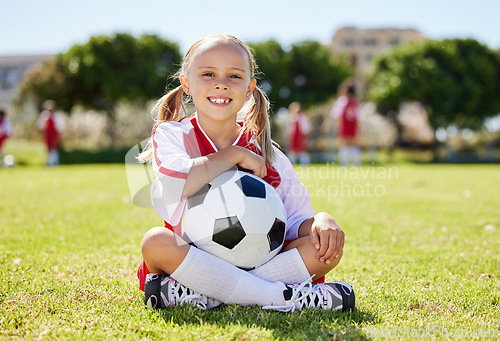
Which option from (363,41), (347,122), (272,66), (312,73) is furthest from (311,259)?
(363,41)

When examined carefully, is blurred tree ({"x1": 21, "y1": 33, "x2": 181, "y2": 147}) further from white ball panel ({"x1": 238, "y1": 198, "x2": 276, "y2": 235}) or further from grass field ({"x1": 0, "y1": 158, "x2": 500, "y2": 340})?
white ball panel ({"x1": 238, "y1": 198, "x2": 276, "y2": 235})

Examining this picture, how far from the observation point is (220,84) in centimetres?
222

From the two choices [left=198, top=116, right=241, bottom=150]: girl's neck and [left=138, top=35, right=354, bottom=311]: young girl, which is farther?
[left=198, top=116, right=241, bottom=150]: girl's neck

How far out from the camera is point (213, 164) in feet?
6.75

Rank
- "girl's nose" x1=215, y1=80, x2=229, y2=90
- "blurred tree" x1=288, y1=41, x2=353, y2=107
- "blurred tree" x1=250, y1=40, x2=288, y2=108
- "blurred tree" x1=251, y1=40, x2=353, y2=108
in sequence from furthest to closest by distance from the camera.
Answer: "blurred tree" x1=288, y1=41, x2=353, y2=107, "blurred tree" x1=251, y1=40, x2=353, y2=108, "blurred tree" x1=250, y1=40, x2=288, y2=108, "girl's nose" x1=215, y1=80, x2=229, y2=90

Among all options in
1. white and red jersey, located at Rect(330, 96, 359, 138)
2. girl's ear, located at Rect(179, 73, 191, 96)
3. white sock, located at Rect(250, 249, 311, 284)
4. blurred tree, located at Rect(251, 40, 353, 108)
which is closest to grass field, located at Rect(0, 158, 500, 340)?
white sock, located at Rect(250, 249, 311, 284)

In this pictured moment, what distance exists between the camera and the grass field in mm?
1814

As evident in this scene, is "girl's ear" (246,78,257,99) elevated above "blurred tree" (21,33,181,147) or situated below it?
above

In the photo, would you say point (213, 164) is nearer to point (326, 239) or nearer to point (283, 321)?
point (326, 239)

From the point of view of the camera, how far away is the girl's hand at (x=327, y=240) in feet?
6.84

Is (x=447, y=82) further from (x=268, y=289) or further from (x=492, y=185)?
(x=268, y=289)

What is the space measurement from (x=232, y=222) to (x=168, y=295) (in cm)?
46

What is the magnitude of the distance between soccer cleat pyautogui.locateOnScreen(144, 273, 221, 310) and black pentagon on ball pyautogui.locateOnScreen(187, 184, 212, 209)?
14.7 inches

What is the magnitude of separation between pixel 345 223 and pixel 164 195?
284 cm
